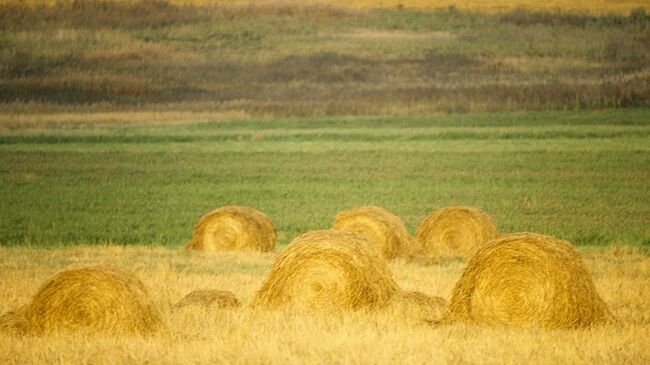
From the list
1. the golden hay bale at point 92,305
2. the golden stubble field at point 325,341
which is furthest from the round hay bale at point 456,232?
the golden hay bale at point 92,305

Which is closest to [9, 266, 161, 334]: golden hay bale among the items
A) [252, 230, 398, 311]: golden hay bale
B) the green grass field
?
[252, 230, 398, 311]: golden hay bale

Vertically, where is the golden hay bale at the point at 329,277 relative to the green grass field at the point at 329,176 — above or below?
above

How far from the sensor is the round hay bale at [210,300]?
1519 cm

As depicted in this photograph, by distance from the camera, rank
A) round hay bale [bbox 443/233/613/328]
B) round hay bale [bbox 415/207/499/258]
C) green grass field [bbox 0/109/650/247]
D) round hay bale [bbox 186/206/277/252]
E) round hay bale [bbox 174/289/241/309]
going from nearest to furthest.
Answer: round hay bale [bbox 443/233/613/328], round hay bale [bbox 174/289/241/309], round hay bale [bbox 415/207/499/258], round hay bale [bbox 186/206/277/252], green grass field [bbox 0/109/650/247]

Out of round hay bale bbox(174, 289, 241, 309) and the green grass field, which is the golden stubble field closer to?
round hay bale bbox(174, 289, 241, 309)

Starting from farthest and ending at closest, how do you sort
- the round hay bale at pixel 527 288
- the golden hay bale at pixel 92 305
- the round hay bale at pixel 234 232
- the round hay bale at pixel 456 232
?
1. the round hay bale at pixel 234 232
2. the round hay bale at pixel 456 232
3. the round hay bale at pixel 527 288
4. the golden hay bale at pixel 92 305

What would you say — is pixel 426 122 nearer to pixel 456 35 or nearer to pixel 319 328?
pixel 456 35

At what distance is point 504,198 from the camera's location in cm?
3497

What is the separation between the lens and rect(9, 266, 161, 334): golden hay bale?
42.9 feet

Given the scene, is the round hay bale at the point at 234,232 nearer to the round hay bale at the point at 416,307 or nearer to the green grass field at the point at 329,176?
the green grass field at the point at 329,176

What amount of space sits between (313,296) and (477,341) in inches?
93.7

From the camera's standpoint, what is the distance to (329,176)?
43312mm

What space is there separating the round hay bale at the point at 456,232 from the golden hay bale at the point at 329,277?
8602 mm

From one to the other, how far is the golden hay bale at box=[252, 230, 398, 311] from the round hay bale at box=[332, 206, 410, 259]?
7.45m
